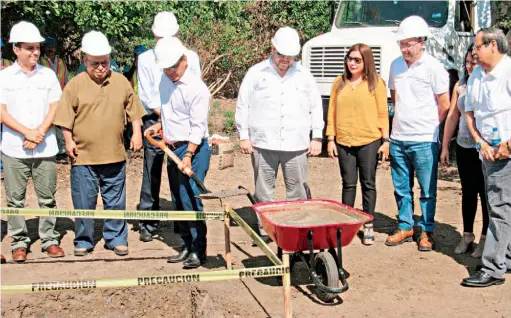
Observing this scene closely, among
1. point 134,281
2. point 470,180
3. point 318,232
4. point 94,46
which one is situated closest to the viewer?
point 134,281

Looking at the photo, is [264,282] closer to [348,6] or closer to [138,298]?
[138,298]

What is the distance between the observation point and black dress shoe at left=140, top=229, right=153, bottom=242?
22.1ft

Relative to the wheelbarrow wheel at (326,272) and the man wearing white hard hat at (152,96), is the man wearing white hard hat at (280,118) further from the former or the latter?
the wheelbarrow wheel at (326,272)

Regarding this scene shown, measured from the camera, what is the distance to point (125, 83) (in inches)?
242

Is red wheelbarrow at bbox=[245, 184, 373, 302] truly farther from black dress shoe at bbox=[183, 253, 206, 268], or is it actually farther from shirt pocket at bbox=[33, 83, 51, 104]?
shirt pocket at bbox=[33, 83, 51, 104]

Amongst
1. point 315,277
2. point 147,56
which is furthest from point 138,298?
point 147,56

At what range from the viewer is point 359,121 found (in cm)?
628

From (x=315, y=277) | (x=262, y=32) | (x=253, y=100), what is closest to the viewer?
(x=315, y=277)

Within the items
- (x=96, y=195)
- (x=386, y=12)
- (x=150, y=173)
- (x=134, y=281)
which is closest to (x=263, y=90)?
(x=150, y=173)

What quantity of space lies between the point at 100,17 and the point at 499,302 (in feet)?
21.6

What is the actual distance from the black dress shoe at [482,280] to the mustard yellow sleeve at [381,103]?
1661 mm

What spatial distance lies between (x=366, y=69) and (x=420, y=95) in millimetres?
560

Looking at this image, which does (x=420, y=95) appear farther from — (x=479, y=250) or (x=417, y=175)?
(x=479, y=250)

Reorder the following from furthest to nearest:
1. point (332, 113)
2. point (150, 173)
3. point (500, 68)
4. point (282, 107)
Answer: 1. point (150, 173)
2. point (332, 113)
3. point (282, 107)
4. point (500, 68)
